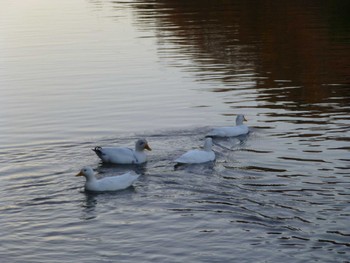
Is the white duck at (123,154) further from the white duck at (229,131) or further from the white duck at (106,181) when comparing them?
the white duck at (229,131)

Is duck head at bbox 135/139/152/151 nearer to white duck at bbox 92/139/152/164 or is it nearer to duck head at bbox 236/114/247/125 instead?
white duck at bbox 92/139/152/164

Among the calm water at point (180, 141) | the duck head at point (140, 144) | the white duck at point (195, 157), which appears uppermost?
the duck head at point (140, 144)

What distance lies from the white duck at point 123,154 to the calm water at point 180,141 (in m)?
0.22

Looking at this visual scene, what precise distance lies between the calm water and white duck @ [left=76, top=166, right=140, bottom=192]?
165 mm

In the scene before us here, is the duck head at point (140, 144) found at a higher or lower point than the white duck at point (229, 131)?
higher

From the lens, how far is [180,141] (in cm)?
2078

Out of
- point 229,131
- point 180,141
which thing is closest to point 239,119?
point 229,131

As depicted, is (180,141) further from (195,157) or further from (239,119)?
(195,157)

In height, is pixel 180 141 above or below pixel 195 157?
below

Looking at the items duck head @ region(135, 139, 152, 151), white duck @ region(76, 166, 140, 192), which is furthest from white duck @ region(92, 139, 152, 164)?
white duck @ region(76, 166, 140, 192)

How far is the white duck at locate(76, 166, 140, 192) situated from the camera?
17.0m

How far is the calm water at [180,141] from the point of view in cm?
1425

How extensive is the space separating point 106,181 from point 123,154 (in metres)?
1.97

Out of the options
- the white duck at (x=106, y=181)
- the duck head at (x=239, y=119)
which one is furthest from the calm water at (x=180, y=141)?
the duck head at (x=239, y=119)
